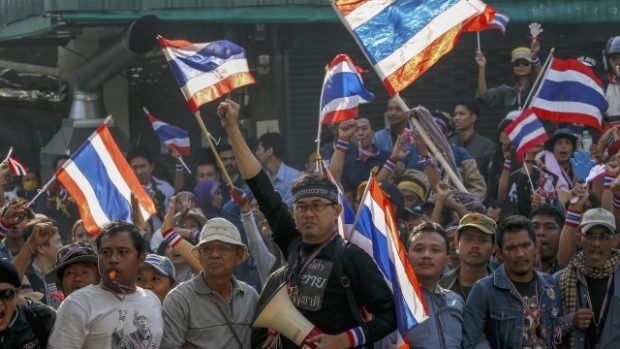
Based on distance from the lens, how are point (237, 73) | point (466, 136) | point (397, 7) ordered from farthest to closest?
1. point (466, 136)
2. point (237, 73)
3. point (397, 7)

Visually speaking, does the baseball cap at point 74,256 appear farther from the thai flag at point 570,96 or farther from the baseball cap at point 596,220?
the thai flag at point 570,96

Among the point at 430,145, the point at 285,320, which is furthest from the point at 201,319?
the point at 430,145

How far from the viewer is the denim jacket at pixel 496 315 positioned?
9539 millimetres

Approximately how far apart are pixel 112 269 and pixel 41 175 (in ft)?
34.4

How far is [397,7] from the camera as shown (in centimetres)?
1227

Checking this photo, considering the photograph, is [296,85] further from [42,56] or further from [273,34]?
[42,56]

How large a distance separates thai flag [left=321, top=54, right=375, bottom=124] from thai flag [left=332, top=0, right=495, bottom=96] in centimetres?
152

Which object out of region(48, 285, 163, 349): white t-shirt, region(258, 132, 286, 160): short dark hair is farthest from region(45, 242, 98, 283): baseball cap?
region(258, 132, 286, 160): short dark hair

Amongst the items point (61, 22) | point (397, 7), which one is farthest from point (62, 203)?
point (397, 7)

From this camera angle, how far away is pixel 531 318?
9.61m

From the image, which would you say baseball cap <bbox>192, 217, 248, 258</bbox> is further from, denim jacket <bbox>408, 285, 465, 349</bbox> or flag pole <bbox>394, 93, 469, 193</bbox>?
flag pole <bbox>394, 93, 469, 193</bbox>

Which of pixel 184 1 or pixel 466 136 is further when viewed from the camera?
pixel 184 1

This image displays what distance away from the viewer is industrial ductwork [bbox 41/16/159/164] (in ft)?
55.4

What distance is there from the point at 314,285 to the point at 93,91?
387 inches
